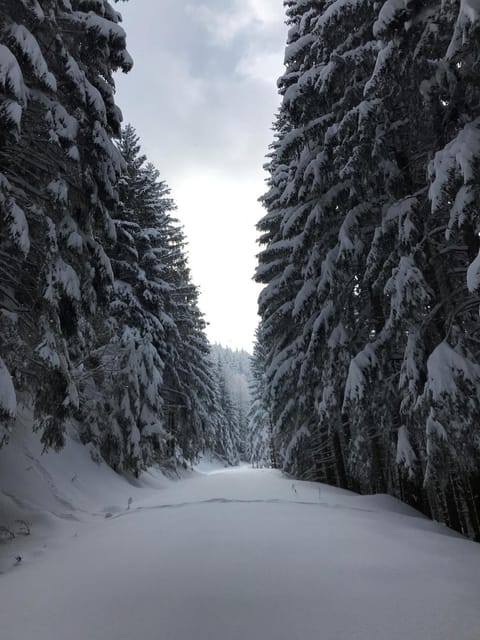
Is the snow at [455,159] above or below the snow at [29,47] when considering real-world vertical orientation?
below

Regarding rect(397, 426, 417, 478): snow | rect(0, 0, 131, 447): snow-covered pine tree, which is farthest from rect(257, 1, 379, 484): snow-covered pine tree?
rect(0, 0, 131, 447): snow-covered pine tree

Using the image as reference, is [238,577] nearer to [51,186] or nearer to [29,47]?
[51,186]

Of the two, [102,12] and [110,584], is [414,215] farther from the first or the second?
[102,12]

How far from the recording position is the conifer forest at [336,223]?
5883mm

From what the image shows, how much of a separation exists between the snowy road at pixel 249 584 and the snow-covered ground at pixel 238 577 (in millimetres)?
14

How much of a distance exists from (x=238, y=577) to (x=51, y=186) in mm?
6854

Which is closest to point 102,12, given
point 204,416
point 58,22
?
point 58,22

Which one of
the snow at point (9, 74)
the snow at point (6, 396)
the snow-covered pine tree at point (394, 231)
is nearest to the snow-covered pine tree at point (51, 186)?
the snow at point (9, 74)

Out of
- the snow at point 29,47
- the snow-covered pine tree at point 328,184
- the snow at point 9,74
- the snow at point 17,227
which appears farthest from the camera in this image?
Answer: the snow-covered pine tree at point 328,184

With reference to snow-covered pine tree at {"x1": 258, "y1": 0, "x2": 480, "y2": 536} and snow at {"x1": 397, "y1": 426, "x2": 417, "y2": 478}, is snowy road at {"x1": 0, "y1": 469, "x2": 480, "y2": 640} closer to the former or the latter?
snow at {"x1": 397, "y1": 426, "x2": 417, "y2": 478}

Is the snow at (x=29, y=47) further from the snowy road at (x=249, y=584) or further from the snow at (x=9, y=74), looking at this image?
the snowy road at (x=249, y=584)

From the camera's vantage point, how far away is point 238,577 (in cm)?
397

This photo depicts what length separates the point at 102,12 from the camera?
28.2 ft

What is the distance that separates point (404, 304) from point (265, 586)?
5.03 meters
